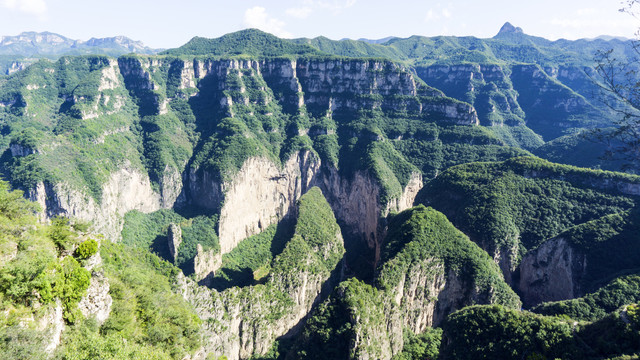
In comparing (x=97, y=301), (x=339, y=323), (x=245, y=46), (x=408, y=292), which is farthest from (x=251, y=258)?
(x=245, y=46)

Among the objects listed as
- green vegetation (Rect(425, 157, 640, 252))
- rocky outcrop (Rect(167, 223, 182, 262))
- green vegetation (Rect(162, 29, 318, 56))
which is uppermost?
green vegetation (Rect(162, 29, 318, 56))

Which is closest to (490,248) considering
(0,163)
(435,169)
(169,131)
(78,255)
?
(435,169)

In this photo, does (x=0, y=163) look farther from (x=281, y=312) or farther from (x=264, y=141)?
(x=281, y=312)

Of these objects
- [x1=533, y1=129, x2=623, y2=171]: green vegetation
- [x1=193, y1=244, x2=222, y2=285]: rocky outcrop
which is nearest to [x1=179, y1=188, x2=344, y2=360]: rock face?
[x1=193, y1=244, x2=222, y2=285]: rocky outcrop

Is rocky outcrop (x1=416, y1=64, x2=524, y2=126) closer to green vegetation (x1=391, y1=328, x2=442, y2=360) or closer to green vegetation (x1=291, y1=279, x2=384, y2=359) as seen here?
green vegetation (x1=391, y1=328, x2=442, y2=360)

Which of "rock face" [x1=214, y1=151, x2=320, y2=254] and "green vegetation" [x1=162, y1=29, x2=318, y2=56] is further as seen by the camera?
"green vegetation" [x1=162, y1=29, x2=318, y2=56]

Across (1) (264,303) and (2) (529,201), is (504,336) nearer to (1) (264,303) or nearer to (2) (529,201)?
(1) (264,303)

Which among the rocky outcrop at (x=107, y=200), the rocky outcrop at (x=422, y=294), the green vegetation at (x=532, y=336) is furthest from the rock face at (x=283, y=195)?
the green vegetation at (x=532, y=336)
